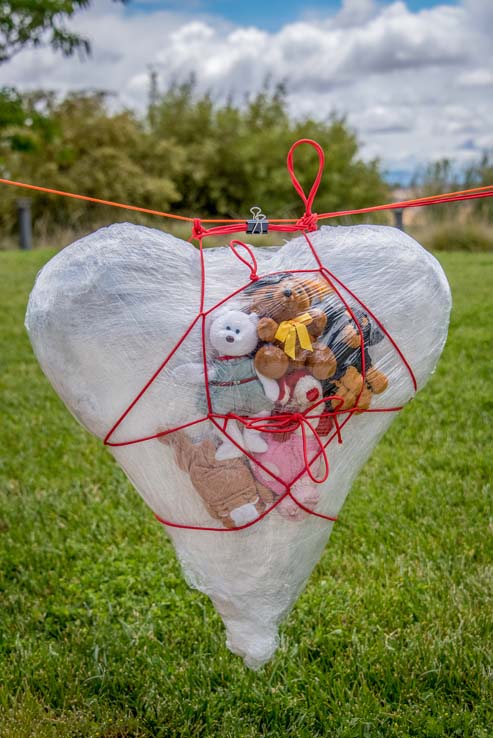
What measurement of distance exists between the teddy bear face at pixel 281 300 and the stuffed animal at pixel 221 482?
32 cm

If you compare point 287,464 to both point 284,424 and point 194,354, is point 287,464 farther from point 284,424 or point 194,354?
point 194,354

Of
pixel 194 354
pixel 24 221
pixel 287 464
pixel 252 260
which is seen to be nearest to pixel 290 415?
pixel 287 464

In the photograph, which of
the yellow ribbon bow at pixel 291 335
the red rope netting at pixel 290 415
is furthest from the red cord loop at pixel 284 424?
the yellow ribbon bow at pixel 291 335

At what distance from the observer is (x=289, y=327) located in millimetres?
1697

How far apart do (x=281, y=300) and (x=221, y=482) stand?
0.43 meters

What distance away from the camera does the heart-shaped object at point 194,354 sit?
1.79 meters

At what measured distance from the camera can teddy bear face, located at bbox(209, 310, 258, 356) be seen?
5.55ft

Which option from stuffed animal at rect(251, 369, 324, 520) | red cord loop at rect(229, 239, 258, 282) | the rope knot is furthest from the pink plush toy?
the rope knot

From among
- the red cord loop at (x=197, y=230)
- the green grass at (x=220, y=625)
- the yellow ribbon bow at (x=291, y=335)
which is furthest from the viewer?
the green grass at (x=220, y=625)

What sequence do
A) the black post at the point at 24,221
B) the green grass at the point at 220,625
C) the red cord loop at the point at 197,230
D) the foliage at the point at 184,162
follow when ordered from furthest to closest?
the foliage at the point at 184,162, the black post at the point at 24,221, the green grass at the point at 220,625, the red cord loop at the point at 197,230

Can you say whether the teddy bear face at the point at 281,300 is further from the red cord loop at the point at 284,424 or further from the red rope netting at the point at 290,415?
the red cord loop at the point at 284,424

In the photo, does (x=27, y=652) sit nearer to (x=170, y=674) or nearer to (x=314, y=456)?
(x=170, y=674)

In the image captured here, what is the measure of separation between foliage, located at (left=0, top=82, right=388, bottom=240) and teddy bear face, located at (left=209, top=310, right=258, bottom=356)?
46.8 ft

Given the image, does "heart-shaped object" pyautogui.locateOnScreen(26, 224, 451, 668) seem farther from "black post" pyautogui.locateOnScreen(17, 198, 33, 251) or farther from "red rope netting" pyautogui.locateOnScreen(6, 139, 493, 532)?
"black post" pyautogui.locateOnScreen(17, 198, 33, 251)
